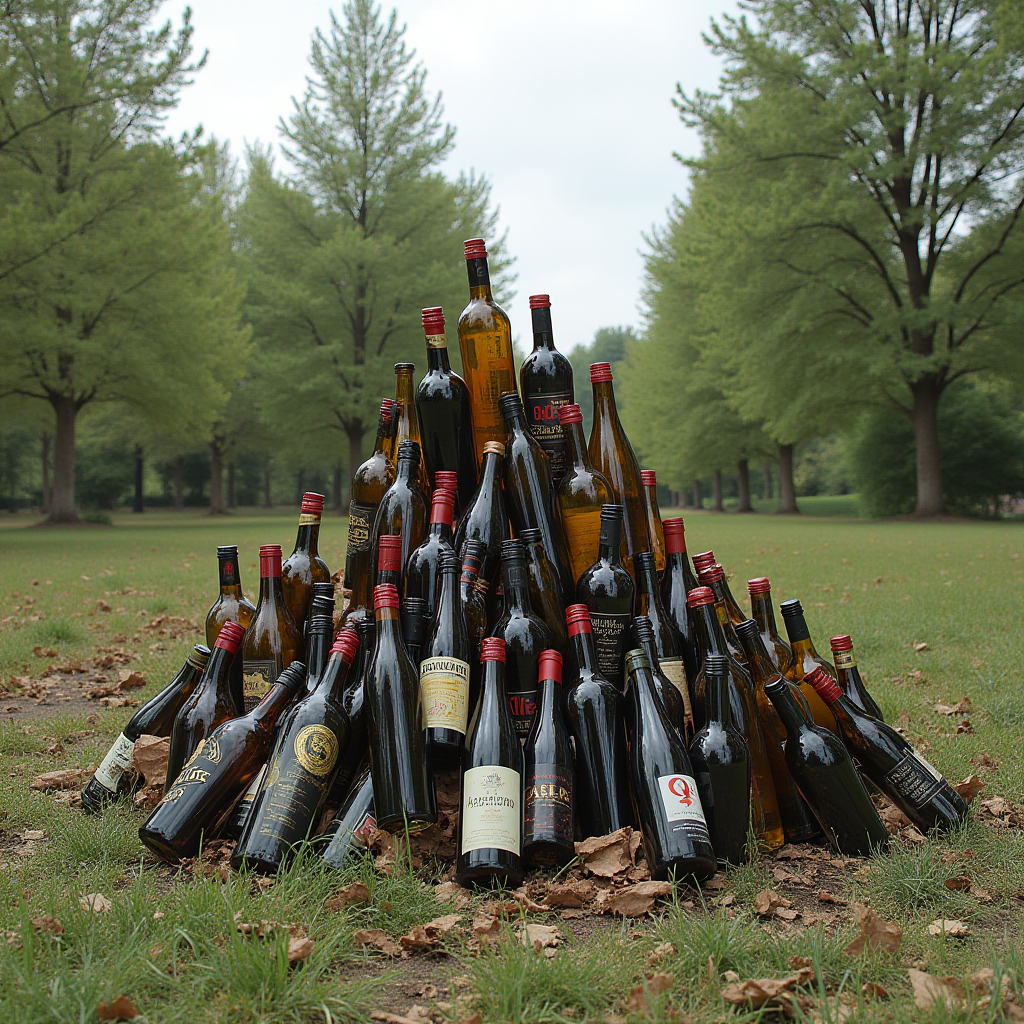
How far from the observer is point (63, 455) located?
20.7 m

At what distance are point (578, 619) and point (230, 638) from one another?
1.30 m

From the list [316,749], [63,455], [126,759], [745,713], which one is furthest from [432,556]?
[63,455]

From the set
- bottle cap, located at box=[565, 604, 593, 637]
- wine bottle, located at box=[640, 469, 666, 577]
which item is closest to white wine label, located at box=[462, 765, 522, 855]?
bottle cap, located at box=[565, 604, 593, 637]

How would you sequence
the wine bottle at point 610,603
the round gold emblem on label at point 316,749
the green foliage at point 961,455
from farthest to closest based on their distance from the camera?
the green foliage at point 961,455 < the wine bottle at point 610,603 < the round gold emblem on label at point 316,749

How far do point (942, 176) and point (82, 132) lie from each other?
21.8 m

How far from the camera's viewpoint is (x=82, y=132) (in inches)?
707

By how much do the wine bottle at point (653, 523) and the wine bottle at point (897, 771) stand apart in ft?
2.66

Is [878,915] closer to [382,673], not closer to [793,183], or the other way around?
[382,673]

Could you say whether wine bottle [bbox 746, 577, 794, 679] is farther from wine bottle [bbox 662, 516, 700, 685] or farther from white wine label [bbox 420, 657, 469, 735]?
white wine label [bbox 420, 657, 469, 735]

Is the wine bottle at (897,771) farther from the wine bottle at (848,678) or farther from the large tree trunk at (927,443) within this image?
the large tree trunk at (927,443)

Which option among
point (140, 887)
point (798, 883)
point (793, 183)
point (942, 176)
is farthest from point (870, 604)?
point (942, 176)

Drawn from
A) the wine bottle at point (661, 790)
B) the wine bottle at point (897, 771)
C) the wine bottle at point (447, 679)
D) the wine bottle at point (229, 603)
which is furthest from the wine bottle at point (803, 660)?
the wine bottle at point (229, 603)

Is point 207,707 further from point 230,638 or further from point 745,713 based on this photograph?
point 745,713

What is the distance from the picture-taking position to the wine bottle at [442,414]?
3.08 meters
